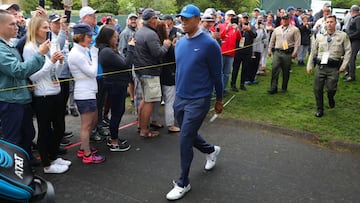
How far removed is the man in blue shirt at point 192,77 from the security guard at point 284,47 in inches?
192

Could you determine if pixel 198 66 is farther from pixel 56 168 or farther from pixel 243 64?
pixel 243 64

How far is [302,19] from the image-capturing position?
11.4 m

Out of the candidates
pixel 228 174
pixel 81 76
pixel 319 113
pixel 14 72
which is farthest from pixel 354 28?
pixel 14 72

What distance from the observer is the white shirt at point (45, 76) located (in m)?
3.71

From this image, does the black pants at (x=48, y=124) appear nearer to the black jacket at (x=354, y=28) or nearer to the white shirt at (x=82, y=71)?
the white shirt at (x=82, y=71)

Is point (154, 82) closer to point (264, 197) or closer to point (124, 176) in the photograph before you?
point (124, 176)

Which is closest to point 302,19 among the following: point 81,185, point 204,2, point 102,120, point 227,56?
point 227,56

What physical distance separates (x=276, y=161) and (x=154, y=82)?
89.7 inches

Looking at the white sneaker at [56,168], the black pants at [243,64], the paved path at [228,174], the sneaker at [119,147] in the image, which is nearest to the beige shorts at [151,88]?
the paved path at [228,174]

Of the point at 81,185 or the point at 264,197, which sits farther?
the point at 81,185

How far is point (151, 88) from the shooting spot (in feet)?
17.3

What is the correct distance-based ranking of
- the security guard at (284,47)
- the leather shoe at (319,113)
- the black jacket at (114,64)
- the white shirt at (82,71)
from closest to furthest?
the white shirt at (82,71) < the black jacket at (114,64) < the leather shoe at (319,113) < the security guard at (284,47)

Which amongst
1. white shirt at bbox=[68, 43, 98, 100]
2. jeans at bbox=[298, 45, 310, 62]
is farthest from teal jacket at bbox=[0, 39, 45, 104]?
jeans at bbox=[298, 45, 310, 62]

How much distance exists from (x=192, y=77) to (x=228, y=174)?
1459 millimetres
